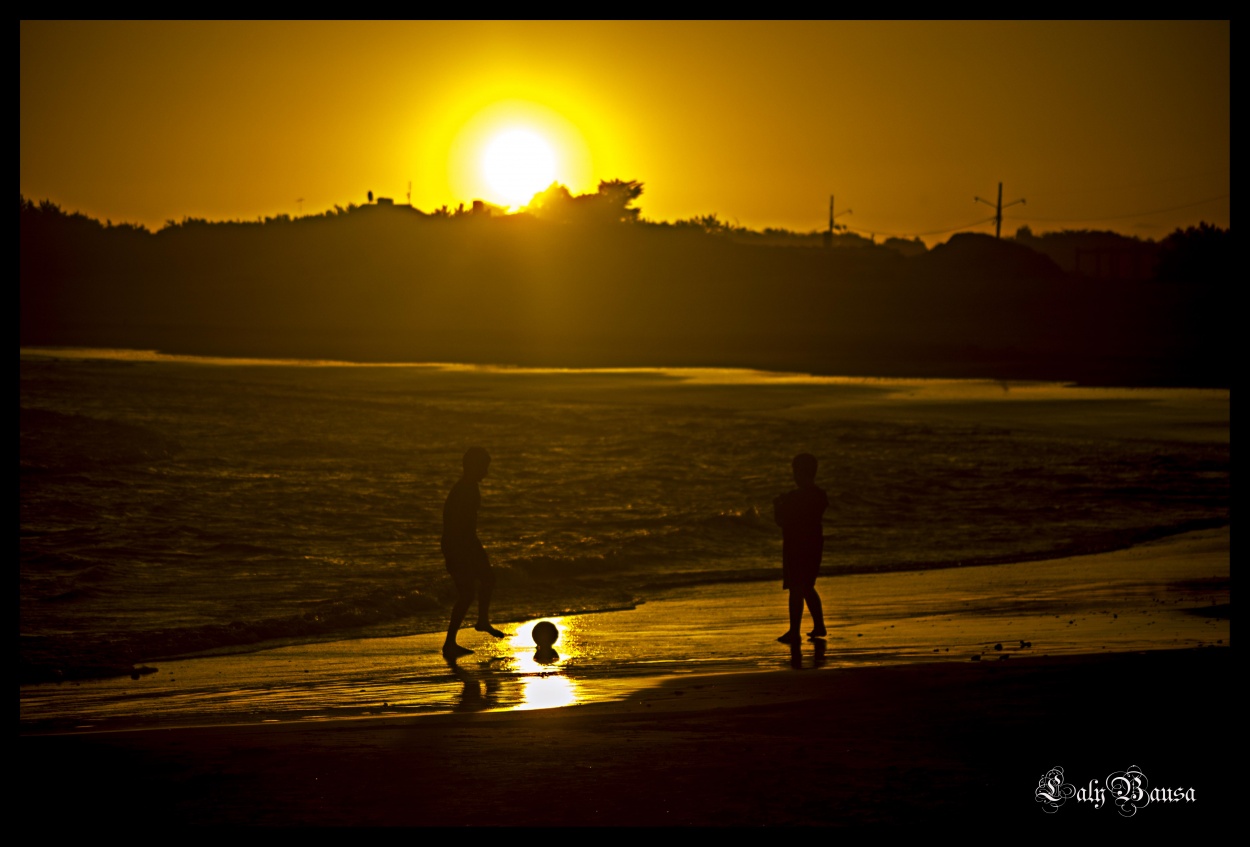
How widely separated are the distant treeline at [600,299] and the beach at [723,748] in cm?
3425

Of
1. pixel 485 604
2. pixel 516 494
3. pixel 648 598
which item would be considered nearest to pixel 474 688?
pixel 485 604

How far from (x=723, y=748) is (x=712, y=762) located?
257 millimetres

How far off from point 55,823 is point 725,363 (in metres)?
41.9

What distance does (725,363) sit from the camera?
1837 inches

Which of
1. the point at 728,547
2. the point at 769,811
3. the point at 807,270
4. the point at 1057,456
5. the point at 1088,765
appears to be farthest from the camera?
the point at 807,270

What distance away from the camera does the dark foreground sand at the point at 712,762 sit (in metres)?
5.21

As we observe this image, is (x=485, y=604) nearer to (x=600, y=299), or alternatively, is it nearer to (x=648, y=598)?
(x=648, y=598)

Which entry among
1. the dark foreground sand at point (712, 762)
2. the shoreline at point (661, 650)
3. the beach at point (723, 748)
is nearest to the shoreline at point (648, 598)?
the shoreline at point (661, 650)

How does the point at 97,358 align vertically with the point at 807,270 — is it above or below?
below

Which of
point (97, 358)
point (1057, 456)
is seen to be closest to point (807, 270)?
point (97, 358)

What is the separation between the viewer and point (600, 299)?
6619 centimetres

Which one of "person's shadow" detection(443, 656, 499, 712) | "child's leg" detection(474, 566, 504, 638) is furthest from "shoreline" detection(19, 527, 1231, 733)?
"child's leg" detection(474, 566, 504, 638)

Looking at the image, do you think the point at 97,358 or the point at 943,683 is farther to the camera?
the point at 97,358
